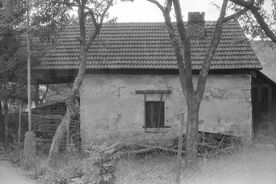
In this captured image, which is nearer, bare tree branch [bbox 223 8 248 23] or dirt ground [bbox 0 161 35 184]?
dirt ground [bbox 0 161 35 184]

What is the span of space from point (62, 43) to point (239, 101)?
26.5 feet

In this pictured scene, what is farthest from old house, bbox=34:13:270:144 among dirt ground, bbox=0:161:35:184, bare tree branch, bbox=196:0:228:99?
dirt ground, bbox=0:161:35:184

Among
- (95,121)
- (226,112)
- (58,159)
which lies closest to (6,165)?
(58,159)

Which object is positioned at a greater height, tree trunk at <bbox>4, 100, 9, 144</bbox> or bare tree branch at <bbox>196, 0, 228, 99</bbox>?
bare tree branch at <bbox>196, 0, 228, 99</bbox>

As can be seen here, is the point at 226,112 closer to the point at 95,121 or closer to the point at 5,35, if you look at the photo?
the point at 95,121

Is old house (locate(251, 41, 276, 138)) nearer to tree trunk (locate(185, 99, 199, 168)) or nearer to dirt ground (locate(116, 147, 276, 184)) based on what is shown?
dirt ground (locate(116, 147, 276, 184))

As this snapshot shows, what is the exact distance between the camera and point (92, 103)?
58.9 ft

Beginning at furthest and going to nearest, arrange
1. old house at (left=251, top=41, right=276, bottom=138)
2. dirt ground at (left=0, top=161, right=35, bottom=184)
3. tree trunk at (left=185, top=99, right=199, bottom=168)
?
old house at (left=251, top=41, right=276, bottom=138)
tree trunk at (left=185, top=99, right=199, bottom=168)
dirt ground at (left=0, top=161, right=35, bottom=184)

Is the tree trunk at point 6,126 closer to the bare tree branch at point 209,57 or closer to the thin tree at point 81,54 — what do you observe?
the thin tree at point 81,54

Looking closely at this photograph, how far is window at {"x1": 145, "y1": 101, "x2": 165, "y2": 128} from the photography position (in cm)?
1786

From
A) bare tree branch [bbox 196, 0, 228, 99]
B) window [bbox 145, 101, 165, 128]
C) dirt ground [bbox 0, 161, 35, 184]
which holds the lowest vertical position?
dirt ground [bbox 0, 161, 35, 184]

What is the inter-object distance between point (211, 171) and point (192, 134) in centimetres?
234

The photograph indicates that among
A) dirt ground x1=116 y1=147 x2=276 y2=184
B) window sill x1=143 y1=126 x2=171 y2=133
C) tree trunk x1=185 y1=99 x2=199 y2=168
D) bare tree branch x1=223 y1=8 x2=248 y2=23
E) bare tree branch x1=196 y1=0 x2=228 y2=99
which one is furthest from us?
window sill x1=143 y1=126 x2=171 y2=133

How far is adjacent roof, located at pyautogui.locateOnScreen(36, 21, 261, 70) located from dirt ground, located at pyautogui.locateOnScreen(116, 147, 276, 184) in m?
5.75
